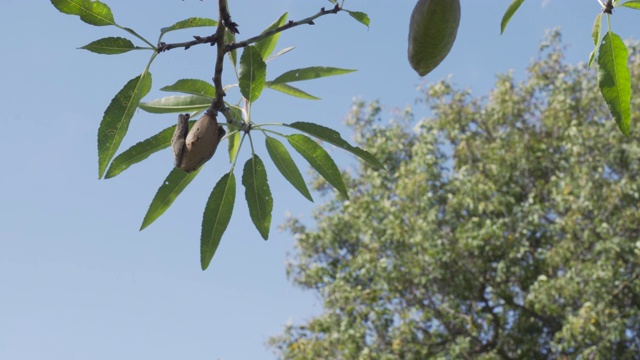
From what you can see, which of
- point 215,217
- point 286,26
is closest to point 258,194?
point 215,217

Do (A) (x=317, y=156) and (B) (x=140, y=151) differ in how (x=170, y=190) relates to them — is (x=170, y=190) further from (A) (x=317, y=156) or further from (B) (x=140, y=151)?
(A) (x=317, y=156)

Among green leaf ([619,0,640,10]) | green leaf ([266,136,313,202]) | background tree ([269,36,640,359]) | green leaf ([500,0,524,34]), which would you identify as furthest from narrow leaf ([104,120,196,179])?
background tree ([269,36,640,359])

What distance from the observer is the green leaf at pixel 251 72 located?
33.9 inches

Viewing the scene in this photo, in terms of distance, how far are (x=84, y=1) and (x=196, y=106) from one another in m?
0.20

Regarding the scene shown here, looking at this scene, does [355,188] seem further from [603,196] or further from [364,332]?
[603,196]

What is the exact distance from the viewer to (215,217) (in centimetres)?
103

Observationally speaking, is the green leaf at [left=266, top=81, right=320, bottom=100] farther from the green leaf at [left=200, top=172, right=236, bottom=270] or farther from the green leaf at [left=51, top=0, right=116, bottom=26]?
the green leaf at [left=51, top=0, right=116, bottom=26]

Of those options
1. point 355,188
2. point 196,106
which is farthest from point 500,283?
point 196,106

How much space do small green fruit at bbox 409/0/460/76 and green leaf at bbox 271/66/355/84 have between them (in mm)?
263

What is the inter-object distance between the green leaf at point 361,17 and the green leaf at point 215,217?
29 centimetres

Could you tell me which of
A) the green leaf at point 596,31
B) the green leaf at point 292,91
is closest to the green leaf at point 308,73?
the green leaf at point 292,91

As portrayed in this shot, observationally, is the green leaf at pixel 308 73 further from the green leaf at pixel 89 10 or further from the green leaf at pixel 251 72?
the green leaf at pixel 89 10

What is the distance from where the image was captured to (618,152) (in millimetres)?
7215

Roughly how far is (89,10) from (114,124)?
15cm
